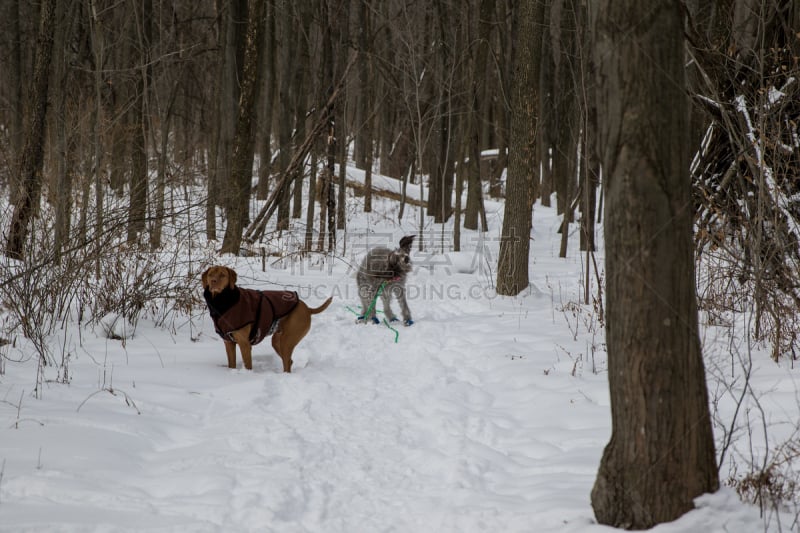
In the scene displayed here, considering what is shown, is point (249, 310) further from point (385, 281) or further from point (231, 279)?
point (385, 281)

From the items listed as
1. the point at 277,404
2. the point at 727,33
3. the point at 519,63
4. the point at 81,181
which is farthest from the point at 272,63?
the point at 277,404

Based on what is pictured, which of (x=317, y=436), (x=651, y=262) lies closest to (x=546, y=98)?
(x=317, y=436)

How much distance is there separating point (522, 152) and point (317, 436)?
7220 mm

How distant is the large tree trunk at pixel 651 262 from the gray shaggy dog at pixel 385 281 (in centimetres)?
602

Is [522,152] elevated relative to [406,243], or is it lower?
elevated

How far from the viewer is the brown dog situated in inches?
214

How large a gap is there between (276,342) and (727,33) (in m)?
6.89

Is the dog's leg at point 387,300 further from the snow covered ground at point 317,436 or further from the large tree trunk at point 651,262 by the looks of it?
the large tree trunk at point 651,262

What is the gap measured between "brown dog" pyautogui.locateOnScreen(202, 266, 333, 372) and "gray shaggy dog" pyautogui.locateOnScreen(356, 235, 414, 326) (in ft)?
8.78

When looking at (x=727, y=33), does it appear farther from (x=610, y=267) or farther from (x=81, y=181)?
(x=81, y=181)

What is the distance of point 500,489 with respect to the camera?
3.61m

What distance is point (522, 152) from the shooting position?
10.0 metres

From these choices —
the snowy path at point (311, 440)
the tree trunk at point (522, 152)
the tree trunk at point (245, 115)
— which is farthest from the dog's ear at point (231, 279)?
the tree trunk at point (245, 115)

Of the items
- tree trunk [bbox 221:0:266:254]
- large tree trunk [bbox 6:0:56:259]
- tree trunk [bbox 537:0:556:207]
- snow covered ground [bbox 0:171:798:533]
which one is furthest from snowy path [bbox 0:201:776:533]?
tree trunk [bbox 537:0:556:207]
